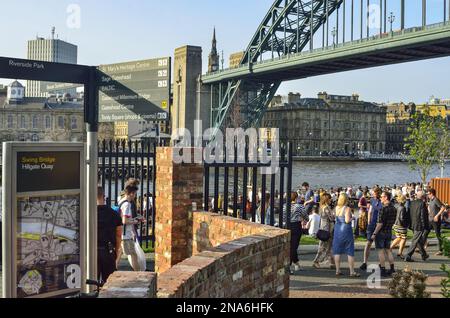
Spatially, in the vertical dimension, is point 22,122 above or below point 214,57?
below

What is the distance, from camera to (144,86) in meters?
6.57

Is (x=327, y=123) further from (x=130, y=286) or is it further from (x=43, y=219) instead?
(x=130, y=286)

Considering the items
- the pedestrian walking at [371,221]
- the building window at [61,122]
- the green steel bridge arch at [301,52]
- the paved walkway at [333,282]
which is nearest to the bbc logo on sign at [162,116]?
the paved walkway at [333,282]

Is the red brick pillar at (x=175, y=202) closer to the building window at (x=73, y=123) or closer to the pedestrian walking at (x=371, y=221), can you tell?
the pedestrian walking at (x=371, y=221)

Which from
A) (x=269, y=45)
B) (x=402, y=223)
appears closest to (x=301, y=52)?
(x=269, y=45)

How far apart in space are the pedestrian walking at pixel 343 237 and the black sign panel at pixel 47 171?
4.40 meters

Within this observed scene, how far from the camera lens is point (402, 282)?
14.1 feet

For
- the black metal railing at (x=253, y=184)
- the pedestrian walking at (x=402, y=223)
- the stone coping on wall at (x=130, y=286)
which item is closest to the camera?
the stone coping on wall at (x=130, y=286)

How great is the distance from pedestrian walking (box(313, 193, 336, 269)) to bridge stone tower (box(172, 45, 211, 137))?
46.9 metres

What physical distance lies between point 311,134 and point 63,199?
98639mm

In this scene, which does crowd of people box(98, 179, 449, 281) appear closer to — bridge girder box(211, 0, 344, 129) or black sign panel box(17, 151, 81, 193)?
black sign panel box(17, 151, 81, 193)

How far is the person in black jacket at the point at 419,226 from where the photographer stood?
8750mm

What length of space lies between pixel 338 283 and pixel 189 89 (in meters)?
50.1
